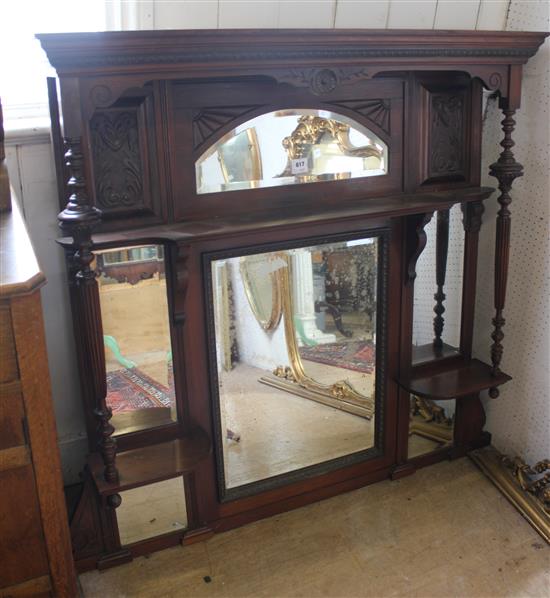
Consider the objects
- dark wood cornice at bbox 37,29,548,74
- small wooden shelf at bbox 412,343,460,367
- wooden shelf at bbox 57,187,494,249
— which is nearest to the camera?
dark wood cornice at bbox 37,29,548,74

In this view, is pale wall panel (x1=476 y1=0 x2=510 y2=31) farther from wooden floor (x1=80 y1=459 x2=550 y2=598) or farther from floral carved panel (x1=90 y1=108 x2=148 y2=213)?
wooden floor (x1=80 y1=459 x2=550 y2=598)

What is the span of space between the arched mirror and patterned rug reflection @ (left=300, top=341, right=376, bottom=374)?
45 cm

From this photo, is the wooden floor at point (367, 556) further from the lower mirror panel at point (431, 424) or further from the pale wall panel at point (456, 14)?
the pale wall panel at point (456, 14)

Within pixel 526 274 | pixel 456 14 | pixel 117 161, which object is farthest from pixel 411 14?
pixel 117 161

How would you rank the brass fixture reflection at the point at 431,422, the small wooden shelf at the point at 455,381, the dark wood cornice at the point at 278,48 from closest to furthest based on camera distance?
the dark wood cornice at the point at 278,48
the small wooden shelf at the point at 455,381
the brass fixture reflection at the point at 431,422

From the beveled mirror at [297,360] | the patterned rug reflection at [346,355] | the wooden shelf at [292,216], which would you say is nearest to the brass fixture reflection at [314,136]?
the wooden shelf at [292,216]

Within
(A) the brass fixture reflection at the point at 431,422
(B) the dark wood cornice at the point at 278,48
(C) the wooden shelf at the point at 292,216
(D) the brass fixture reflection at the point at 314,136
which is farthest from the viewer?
(A) the brass fixture reflection at the point at 431,422

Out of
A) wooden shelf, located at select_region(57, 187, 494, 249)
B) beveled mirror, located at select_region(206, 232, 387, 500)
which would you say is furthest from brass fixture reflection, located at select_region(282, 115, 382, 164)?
beveled mirror, located at select_region(206, 232, 387, 500)

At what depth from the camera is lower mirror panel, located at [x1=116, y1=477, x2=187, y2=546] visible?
171 cm

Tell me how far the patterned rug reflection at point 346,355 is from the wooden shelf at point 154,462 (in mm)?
366

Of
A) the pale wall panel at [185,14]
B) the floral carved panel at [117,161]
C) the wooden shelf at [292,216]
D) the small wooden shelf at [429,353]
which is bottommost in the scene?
the small wooden shelf at [429,353]

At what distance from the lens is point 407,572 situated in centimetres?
167

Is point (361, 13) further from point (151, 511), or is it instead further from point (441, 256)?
point (151, 511)

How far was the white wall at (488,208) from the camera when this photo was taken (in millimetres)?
1584
